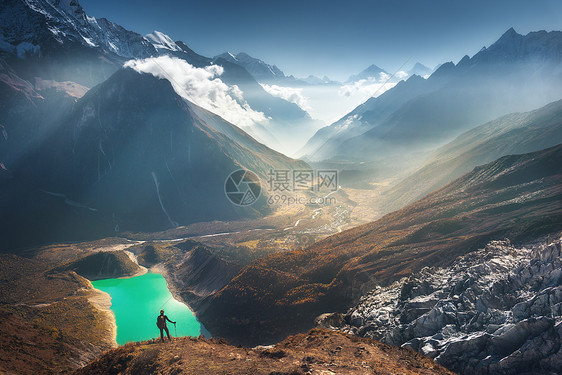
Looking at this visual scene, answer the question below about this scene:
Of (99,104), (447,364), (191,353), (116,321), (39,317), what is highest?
(99,104)

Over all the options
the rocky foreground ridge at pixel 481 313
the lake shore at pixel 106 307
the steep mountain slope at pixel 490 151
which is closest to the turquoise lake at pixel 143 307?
the lake shore at pixel 106 307

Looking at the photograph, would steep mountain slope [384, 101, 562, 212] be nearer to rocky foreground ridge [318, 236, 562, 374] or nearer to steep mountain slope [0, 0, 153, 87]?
rocky foreground ridge [318, 236, 562, 374]

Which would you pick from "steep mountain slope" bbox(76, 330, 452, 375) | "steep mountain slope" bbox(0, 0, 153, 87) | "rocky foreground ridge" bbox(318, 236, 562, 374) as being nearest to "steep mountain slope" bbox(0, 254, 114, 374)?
"steep mountain slope" bbox(76, 330, 452, 375)

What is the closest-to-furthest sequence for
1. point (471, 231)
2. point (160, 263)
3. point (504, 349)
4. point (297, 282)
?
point (504, 349)
point (471, 231)
point (297, 282)
point (160, 263)

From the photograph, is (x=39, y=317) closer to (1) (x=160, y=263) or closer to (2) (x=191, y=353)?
(1) (x=160, y=263)

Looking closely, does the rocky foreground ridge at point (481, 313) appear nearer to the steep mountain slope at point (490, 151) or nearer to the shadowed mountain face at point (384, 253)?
the shadowed mountain face at point (384, 253)

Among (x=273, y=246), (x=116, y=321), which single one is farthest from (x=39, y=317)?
(x=273, y=246)

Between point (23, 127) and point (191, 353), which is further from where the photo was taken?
point (23, 127)
